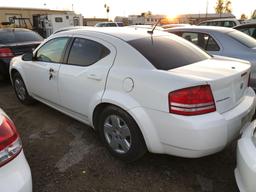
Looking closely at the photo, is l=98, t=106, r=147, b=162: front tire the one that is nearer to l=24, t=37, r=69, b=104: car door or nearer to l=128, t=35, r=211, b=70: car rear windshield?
l=128, t=35, r=211, b=70: car rear windshield

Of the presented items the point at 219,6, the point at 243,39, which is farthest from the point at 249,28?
the point at 219,6

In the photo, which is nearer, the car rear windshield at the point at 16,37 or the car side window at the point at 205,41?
the car side window at the point at 205,41

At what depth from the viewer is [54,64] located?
393cm

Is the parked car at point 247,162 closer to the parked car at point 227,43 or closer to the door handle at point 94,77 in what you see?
the door handle at point 94,77

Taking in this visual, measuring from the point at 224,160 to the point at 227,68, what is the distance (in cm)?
112

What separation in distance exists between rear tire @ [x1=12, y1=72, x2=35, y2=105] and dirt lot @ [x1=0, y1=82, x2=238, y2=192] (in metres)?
1.22

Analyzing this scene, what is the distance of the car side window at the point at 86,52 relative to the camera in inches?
129

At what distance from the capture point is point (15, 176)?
181cm

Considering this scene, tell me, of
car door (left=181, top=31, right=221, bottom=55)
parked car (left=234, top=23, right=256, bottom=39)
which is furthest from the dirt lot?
parked car (left=234, top=23, right=256, bottom=39)

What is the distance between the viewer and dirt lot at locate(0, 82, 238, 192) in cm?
277

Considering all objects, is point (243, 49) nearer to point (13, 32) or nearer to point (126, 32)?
point (126, 32)

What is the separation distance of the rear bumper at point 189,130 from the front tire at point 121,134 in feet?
0.40

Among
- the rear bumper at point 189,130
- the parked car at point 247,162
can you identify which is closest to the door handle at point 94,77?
the rear bumper at point 189,130

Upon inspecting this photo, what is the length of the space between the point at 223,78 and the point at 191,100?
460 mm
